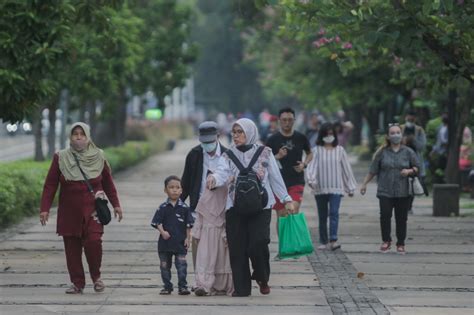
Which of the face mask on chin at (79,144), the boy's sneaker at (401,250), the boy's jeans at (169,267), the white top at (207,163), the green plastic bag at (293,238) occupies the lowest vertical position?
the boy's sneaker at (401,250)

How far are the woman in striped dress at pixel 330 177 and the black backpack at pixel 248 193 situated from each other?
14.6 feet

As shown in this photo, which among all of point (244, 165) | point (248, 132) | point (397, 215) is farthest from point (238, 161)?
point (397, 215)

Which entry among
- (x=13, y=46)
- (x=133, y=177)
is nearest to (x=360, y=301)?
(x=13, y=46)

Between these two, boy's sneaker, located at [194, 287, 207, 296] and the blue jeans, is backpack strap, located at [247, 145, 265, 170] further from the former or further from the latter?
the blue jeans

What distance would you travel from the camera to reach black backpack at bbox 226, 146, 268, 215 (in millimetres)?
11617

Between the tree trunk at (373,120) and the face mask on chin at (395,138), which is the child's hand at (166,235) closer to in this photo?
the face mask on chin at (395,138)

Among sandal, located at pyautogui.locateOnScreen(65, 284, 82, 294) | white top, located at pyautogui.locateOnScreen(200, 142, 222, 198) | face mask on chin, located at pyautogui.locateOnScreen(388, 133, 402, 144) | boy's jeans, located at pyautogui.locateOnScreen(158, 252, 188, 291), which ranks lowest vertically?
sandal, located at pyautogui.locateOnScreen(65, 284, 82, 294)

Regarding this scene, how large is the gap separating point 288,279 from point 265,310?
238cm

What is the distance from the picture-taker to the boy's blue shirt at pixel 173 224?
12.0 m

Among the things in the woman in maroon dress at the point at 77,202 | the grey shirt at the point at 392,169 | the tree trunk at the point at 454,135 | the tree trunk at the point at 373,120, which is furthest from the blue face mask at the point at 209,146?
the tree trunk at the point at 373,120

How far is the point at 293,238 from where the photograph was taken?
12086 mm

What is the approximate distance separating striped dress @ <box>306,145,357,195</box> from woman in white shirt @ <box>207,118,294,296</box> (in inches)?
172

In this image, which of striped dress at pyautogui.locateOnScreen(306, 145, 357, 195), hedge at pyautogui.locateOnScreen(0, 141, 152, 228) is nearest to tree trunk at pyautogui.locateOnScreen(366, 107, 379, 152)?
hedge at pyautogui.locateOnScreen(0, 141, 152, 228)

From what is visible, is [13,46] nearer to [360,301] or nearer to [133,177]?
[360,301]
